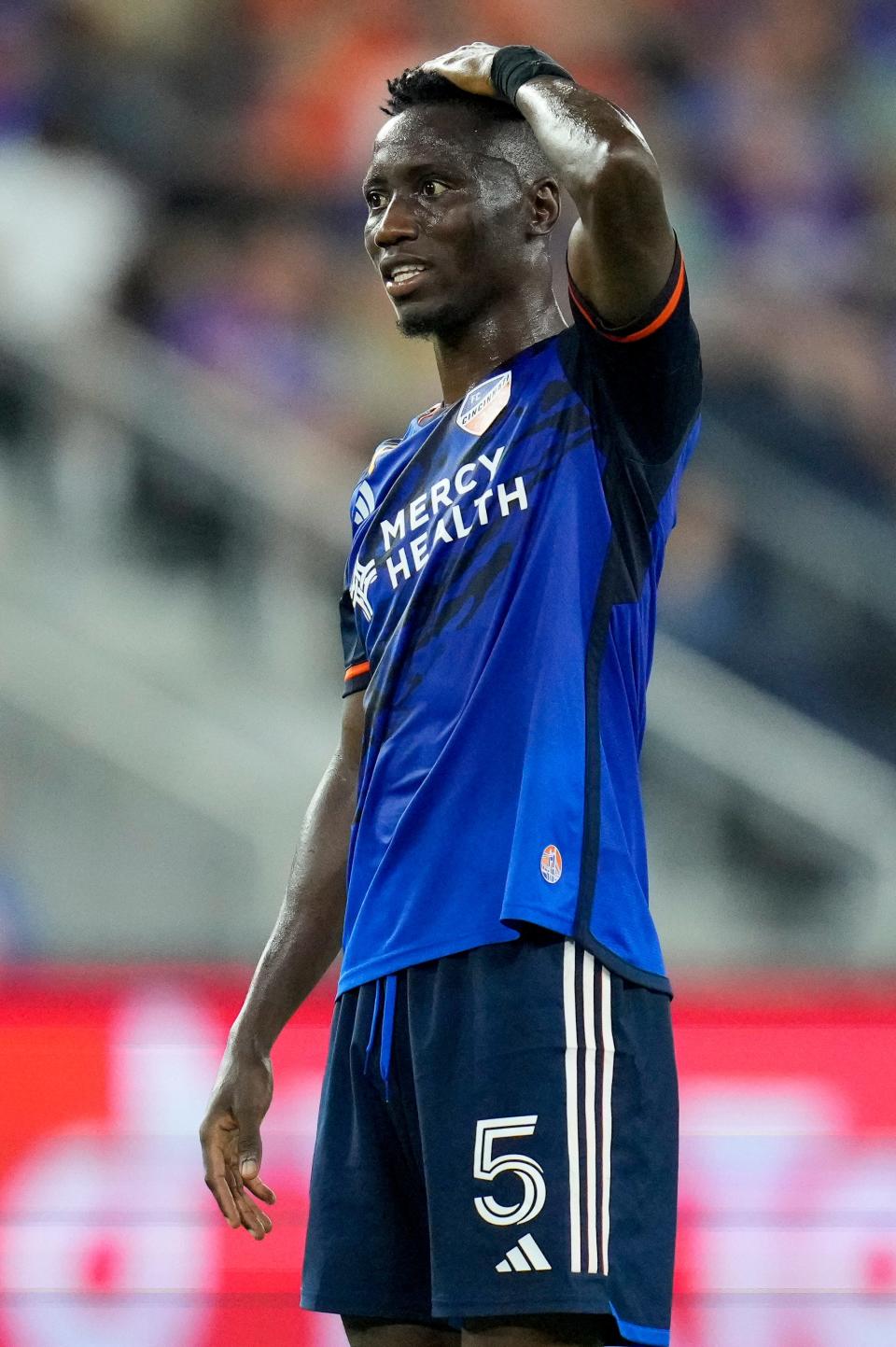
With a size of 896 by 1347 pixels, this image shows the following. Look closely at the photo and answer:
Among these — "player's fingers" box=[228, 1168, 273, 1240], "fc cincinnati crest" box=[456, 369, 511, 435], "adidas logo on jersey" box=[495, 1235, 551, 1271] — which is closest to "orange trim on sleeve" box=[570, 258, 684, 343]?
"fc cincinnati crest" box=[456, 369, 511, 435]

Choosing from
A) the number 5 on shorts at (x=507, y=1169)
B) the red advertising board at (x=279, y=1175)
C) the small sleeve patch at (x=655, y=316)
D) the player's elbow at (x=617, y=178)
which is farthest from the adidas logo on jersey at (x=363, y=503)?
the red advertising board at (x=279, y=1175)

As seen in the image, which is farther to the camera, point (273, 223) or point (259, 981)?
point (273, 223)

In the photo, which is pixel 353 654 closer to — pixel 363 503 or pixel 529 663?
pixel 363 503

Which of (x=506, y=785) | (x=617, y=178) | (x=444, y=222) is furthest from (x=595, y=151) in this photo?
(x=506, y=785)

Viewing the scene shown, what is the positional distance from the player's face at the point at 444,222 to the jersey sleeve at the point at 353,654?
37 cm

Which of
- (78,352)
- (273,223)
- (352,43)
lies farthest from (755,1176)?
(352,43)

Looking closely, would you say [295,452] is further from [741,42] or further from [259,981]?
[259,981]

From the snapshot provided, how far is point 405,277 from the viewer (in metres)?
2.17

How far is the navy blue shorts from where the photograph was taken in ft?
5.92

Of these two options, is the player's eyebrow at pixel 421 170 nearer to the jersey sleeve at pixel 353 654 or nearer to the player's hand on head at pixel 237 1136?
the jersey sleeve at pixel 353 654

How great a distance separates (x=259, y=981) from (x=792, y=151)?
584 centimetres

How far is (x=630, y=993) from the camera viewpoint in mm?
1907

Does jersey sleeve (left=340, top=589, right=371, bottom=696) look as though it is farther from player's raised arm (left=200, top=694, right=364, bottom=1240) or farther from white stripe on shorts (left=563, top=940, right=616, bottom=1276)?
white stripe on shorts (left=563, top=940, right=616, bottom=1276)

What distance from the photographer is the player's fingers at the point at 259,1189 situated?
2.11 m
